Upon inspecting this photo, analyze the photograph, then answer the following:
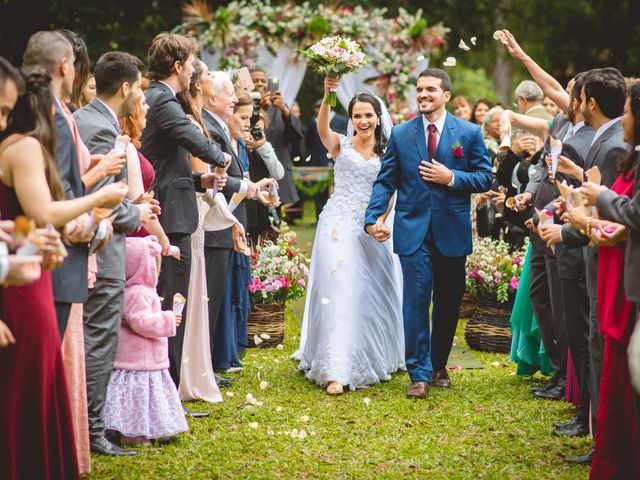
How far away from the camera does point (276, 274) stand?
9.34 m

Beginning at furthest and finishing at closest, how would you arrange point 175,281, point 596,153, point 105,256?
point 175,281 < point 596,153 < point 105,256

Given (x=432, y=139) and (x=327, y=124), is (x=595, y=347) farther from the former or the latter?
(x=327, y=124)

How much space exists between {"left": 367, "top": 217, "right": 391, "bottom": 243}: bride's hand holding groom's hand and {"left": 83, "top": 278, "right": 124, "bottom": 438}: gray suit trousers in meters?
2.65

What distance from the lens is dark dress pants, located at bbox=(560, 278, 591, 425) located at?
6.16 metres

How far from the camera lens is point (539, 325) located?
7344 millimetres

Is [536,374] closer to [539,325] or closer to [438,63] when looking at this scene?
[539,325]

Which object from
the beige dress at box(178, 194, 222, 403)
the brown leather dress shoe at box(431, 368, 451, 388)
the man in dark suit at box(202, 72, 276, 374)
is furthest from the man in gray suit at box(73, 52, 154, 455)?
the brown leather dress shoe at box(431, 368, 451, 388)

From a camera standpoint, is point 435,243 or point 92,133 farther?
point 435,243

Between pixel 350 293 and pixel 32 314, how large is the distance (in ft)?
12.7

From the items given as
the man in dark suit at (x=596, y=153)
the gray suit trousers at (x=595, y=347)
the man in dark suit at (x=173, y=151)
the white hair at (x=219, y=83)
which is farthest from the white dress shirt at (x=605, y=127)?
the white hair at (x=219, y=83)

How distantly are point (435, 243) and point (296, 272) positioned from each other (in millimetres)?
2322

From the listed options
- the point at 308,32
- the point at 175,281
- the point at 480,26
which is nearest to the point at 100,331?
the point at 175,281

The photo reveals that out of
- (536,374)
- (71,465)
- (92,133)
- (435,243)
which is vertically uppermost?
(92,133)

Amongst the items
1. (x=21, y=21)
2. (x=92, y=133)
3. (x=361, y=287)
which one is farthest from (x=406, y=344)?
(x=21, y=21)
